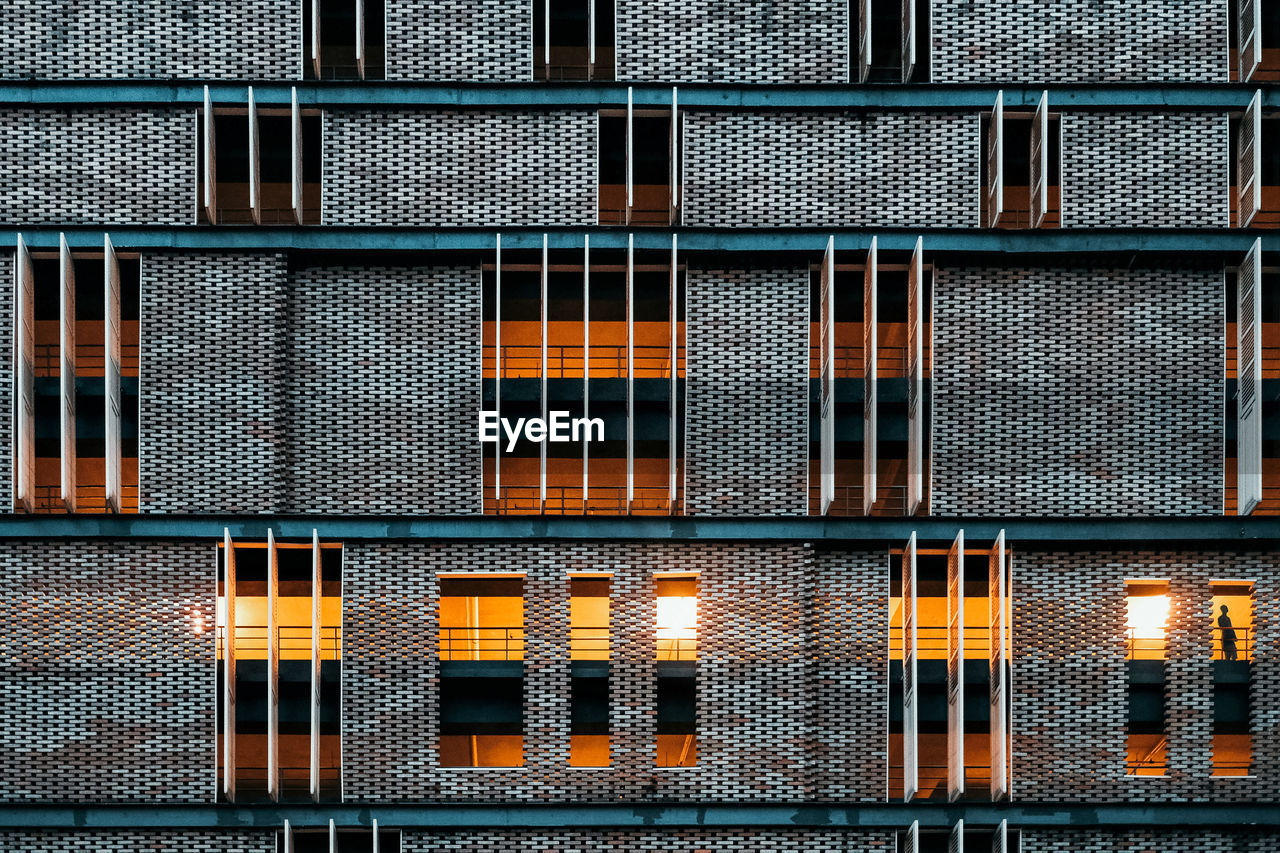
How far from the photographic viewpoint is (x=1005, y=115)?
2078cm

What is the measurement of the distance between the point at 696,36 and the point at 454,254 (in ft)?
17.6

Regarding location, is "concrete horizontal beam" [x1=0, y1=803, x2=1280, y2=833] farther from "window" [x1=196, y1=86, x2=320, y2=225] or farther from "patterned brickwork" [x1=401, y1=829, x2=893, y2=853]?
"window" [x1=196, y1=86, x2=320, y2=225]

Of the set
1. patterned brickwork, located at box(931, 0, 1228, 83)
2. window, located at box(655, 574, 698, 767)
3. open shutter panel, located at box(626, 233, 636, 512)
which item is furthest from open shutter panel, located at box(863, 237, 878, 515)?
open shutter panel, located at box(626, 233, 636, 512)

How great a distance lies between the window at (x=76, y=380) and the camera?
65.9 feet

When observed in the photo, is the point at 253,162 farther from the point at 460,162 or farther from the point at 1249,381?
the point at 1249,381

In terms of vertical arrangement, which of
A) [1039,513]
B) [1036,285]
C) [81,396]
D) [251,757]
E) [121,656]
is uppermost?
[1036,285]

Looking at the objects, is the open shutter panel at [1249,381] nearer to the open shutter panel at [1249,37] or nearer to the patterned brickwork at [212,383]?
the open shutter panel at [1249,37]

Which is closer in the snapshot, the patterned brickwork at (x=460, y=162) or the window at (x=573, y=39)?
the patterned brickwork at (x=460, y=162)

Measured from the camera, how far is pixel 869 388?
67.3ft

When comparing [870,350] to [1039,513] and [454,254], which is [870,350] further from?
[454,254]

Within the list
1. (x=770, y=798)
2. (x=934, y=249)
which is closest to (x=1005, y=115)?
(x=934, y=249)

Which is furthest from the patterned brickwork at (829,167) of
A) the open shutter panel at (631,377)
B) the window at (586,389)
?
the window at (586,389)

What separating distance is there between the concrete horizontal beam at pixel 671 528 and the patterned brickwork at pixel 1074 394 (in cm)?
32

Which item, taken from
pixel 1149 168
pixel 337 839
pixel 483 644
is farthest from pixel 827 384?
pixel 337 839
